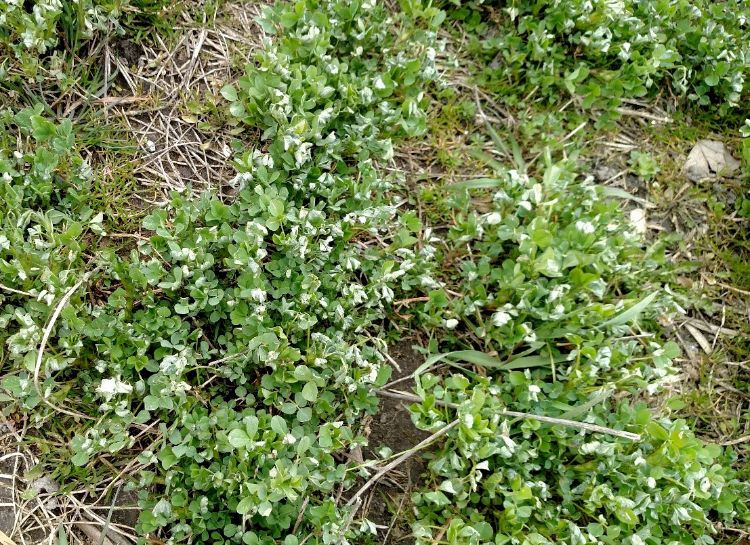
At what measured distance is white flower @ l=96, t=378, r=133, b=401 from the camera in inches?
95.4

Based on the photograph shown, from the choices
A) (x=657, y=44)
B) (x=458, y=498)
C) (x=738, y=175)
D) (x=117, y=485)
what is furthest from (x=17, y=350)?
(x=738, y=175)

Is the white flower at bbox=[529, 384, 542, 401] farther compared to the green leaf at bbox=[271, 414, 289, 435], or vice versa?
the white flower at bbox=[529, 384, 542, 401]

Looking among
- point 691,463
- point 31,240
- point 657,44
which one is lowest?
point 691,463

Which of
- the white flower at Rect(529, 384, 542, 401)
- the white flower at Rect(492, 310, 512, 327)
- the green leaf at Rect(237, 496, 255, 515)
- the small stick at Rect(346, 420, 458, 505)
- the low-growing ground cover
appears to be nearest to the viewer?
the green leaf at Rect(237, 496, 255, 515)

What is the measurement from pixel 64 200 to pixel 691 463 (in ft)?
9.89

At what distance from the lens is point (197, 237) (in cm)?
270

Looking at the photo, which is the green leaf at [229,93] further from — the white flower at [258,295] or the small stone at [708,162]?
the small stone at [708,162]

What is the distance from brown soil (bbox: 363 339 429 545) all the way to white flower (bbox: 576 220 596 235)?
1059 millimetres

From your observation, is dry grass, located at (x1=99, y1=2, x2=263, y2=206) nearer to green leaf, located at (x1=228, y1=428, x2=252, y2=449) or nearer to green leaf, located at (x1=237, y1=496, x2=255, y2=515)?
green leaf, located at (x1=228, y1=428, x2=252, y2=449)

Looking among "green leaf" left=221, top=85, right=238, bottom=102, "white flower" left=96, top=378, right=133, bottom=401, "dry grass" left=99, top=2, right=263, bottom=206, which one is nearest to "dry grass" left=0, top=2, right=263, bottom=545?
"dry grass" left=99, top=2, right=263, bottom=206

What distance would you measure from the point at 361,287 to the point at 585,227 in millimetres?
1161

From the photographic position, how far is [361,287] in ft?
9.39

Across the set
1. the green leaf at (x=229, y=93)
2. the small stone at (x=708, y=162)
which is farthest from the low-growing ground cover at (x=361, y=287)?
the small stone at (x=708, y=162)

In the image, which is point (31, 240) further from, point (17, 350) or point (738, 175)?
point (738, 175)
